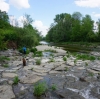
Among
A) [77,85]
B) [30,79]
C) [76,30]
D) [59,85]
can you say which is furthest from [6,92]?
[76,30]

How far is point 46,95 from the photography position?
595 centimetres

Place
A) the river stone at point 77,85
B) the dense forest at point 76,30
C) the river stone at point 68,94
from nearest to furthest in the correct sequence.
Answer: the river stone at point 68,94
the river stone at point 77,85
the dense forest at point 76,30

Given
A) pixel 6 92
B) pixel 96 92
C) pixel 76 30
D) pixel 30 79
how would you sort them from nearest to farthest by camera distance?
pixel 6 92 → pixel 96 92 → pixel 30 79 → pixel 76 30

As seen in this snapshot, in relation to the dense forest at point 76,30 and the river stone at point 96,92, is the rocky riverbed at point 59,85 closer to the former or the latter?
the river stone at point 96,92

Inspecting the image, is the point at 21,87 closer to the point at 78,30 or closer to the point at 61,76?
the point at 61,76

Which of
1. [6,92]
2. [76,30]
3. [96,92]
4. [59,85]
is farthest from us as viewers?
[76,30]

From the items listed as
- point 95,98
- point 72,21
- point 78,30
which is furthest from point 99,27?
point 95,98

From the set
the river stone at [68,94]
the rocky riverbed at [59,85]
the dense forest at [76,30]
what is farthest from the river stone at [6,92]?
the dense forest at [76,30]

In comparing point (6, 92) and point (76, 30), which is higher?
point (76, 30)

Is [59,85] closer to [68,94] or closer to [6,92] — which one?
[68,94]

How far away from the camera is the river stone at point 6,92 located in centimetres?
574

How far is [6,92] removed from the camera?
6.14m

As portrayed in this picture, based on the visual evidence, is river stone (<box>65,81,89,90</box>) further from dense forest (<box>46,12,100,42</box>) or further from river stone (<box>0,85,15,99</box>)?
dense forest (<box>46,12,100,42</box>)

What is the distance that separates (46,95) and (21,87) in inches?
52.3
